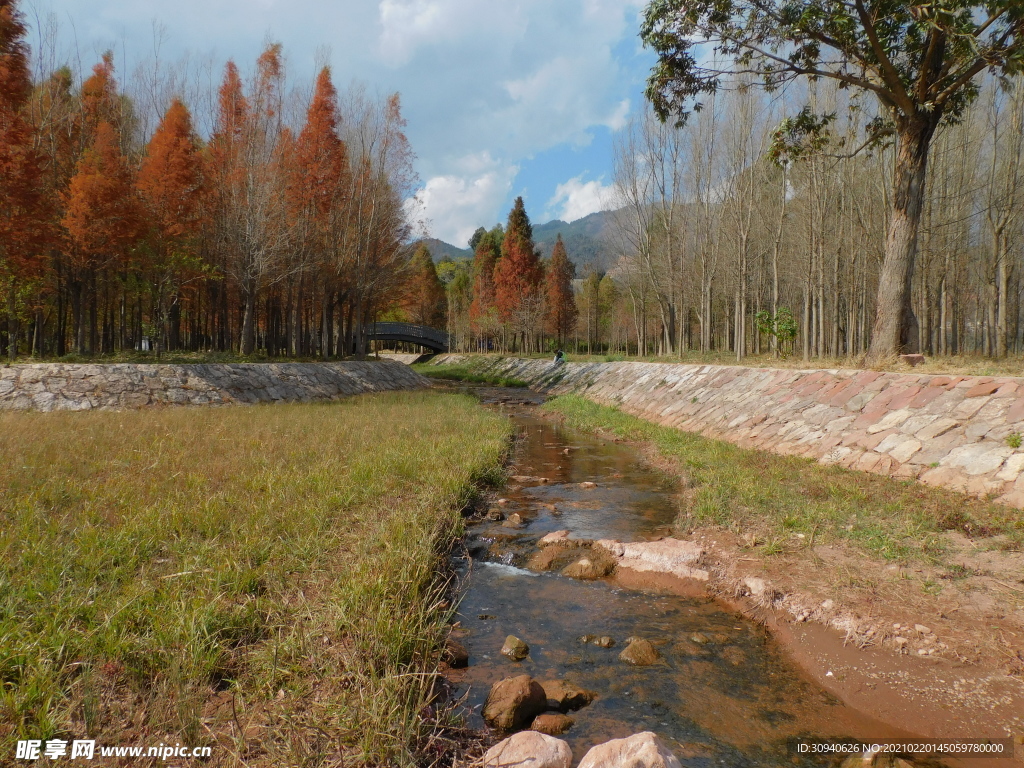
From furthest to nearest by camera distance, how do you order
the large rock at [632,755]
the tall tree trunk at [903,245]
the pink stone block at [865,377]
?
the tall tree trunk at [903,245]
the pink stone block at [865,377]
the large rock at [632,755]

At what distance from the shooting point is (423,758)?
8.13ft

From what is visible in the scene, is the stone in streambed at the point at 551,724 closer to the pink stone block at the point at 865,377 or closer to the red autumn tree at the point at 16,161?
the pink stone block at the point at 865,377

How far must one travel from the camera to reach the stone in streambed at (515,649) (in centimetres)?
368

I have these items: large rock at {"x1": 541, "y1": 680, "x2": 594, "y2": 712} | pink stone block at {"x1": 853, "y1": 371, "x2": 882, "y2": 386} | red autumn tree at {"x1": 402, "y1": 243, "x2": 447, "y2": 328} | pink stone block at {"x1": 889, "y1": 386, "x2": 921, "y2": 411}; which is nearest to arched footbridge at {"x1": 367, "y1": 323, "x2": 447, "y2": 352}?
red autumn tree at {"x1": 402, "y1": 243, "x2": 447, "y2": 328}

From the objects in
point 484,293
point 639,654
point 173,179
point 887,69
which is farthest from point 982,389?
point 484,293

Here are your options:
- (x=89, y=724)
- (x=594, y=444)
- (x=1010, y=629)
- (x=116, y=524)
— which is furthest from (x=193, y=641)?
(x=594, y=444)

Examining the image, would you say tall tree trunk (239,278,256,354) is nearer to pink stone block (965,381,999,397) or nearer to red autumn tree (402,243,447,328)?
pink stone block (965,381,999,397)

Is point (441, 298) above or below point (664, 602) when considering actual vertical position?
above

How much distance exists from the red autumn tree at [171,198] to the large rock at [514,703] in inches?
769

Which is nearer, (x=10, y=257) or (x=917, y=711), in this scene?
(x=917, y=711)

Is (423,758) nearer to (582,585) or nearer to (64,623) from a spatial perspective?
(64,623)

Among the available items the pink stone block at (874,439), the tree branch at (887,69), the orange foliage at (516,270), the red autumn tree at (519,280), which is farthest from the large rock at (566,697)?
the orange foliage at (516,270)

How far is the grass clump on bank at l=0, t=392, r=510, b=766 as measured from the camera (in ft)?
8.06

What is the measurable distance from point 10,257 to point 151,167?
5.98 m
